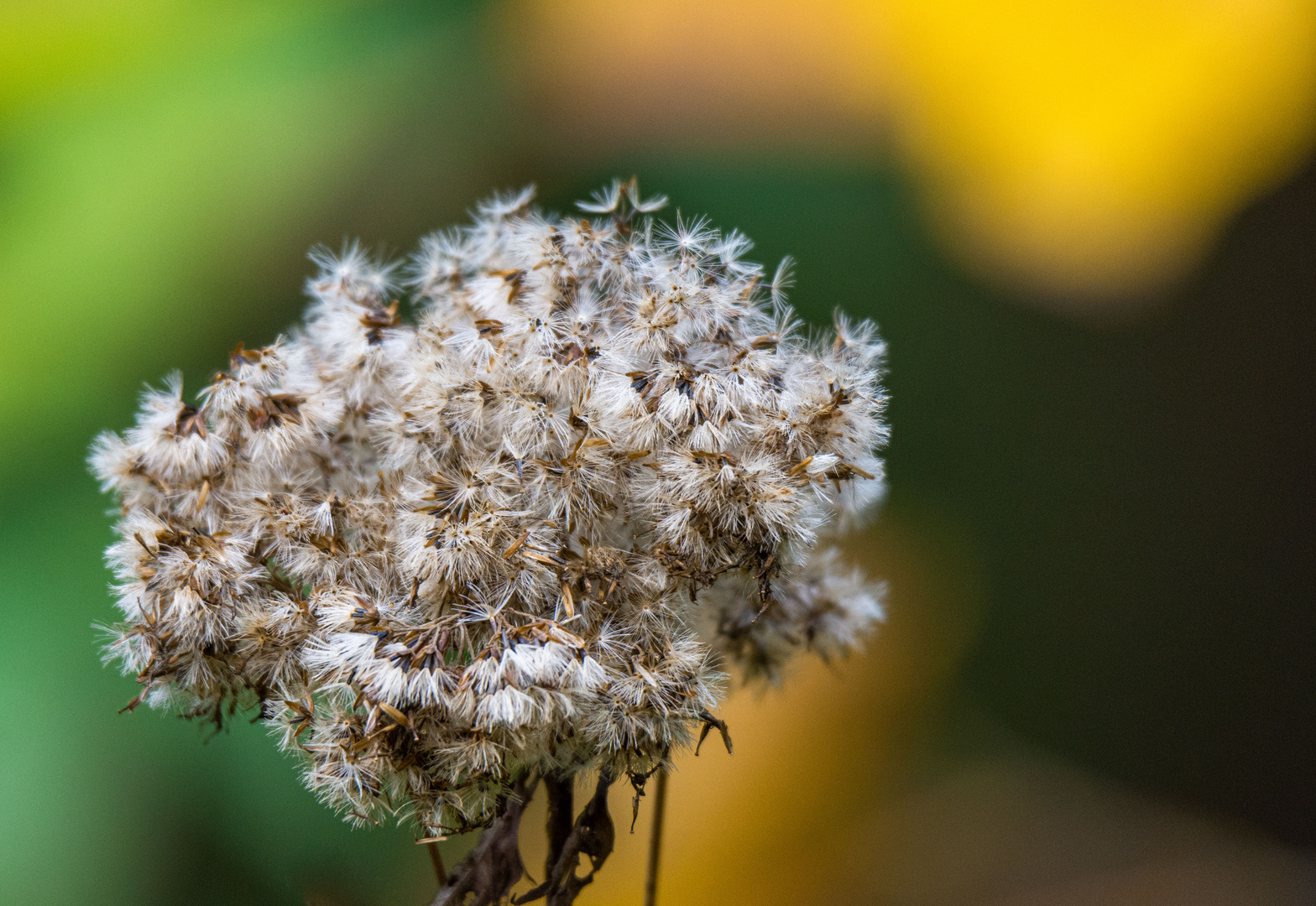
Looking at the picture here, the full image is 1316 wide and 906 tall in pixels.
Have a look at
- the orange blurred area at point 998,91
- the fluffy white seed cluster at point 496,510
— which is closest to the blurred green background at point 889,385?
the orange blurred area at point 998,91

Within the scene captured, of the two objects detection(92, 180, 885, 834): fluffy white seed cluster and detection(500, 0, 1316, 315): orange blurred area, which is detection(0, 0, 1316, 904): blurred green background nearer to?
detection(500, 0, 1316, 315): orange blurred area

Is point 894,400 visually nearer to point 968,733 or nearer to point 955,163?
point 955,163

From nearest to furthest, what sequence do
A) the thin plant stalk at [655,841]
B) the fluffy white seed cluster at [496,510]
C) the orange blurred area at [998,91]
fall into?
the fluffy white seed cluster at [496,510] < the thin plant stalk at [655,841] < the orange blurred area at [998,91]

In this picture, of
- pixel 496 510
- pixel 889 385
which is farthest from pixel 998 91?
pixel 496 510

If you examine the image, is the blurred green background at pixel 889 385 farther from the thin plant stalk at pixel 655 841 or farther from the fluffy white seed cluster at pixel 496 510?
the fluffy white seed cluster at pixel 496 510

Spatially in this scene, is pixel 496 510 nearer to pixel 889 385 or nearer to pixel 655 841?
pixel 655 841

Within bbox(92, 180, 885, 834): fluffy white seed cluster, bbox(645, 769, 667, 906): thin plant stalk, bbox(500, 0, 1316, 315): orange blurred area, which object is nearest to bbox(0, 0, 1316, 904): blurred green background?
bbox(500, 0, 1316, 315): orange blurred area

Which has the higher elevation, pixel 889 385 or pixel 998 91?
pixel 998 91
